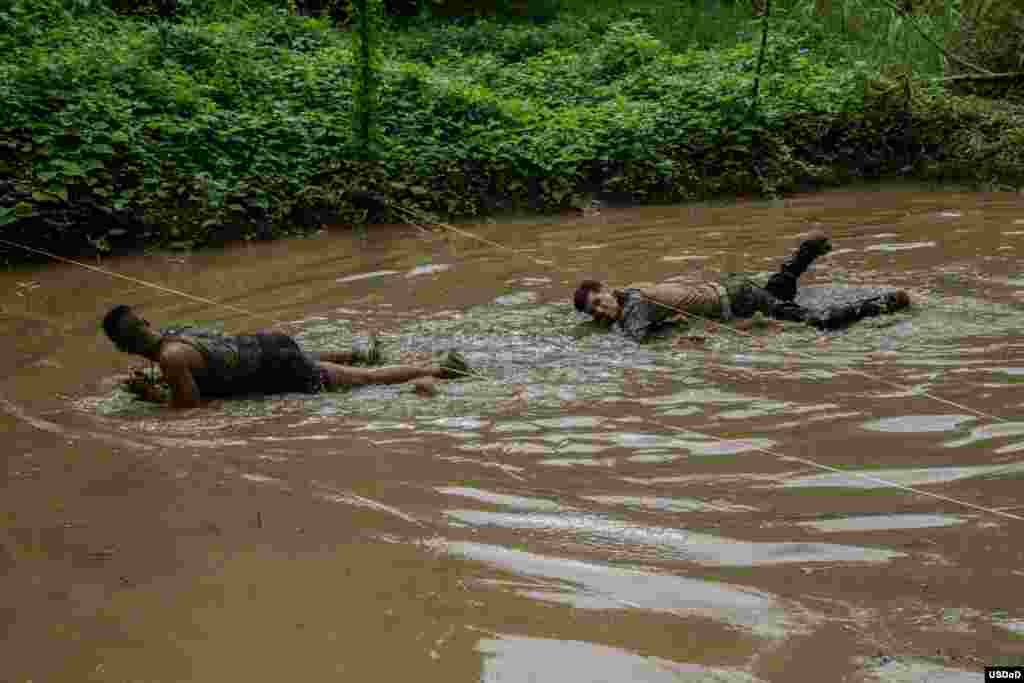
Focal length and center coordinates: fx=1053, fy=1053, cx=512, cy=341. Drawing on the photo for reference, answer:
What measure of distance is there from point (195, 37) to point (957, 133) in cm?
1167

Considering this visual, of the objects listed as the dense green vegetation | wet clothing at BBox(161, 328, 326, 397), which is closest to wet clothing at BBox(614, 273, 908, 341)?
wet clothing at BBox(161, 328, 326, 397)

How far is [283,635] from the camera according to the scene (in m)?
3.52

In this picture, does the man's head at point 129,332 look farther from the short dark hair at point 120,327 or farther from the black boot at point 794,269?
the black boot at point 794,269

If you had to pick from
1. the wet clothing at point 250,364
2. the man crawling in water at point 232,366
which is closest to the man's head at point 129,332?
the man crawling in water at point 232,366

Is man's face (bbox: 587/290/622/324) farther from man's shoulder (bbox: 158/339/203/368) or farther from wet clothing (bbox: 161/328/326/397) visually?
man's shoulder (bbox: 158/339/203/368)

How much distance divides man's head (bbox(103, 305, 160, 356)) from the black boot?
4948mm

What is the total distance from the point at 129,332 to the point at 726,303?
4571 millimetres

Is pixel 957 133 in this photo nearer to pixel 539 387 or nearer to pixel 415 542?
pixel 539 387

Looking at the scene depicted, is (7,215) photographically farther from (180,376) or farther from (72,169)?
(180,376)

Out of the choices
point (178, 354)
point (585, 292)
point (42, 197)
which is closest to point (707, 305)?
point (585, 292)

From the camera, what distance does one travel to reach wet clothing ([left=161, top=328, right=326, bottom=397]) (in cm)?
689

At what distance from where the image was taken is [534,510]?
462 cm

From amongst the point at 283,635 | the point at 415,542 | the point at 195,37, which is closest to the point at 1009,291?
the point at 415,542

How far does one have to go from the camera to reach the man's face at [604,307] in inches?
332
